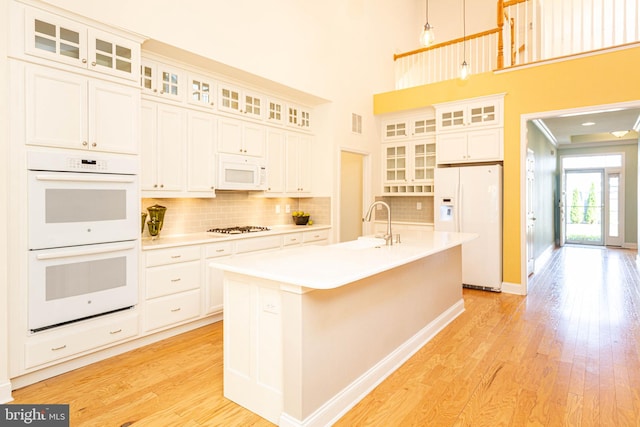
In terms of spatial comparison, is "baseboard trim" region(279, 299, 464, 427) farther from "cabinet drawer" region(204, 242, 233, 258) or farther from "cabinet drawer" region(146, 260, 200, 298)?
"cabinet drawer" region(204, 242, 233, 258)

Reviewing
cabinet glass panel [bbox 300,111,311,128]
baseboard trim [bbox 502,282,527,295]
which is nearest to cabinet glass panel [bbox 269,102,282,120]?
cabinet glass panel [bbox 300,111,311,128]

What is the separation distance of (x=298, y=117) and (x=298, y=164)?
2.26 ft

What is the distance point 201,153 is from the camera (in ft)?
13.4

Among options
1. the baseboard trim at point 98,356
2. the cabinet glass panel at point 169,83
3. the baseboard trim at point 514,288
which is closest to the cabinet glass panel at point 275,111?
the cabinet glass panel at point 169,83

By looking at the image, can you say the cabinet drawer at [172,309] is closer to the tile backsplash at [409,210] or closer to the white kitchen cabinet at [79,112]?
the white kitchen cabinet at [79,112]

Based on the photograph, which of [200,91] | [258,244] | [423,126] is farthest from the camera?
[423,126]

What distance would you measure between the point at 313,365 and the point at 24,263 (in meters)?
2.11

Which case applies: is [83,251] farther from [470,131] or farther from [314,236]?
[470,131]

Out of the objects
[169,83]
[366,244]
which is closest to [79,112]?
[169,83]

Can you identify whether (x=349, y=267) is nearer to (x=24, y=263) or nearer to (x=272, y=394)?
(x=272, y=394)

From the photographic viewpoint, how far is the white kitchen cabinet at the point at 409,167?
607cm

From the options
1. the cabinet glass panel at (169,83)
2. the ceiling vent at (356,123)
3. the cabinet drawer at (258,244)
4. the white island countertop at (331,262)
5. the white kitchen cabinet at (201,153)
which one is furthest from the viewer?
the ceiling vent at (356,123)

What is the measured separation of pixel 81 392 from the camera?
251cm

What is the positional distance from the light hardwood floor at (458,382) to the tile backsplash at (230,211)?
1.25m
